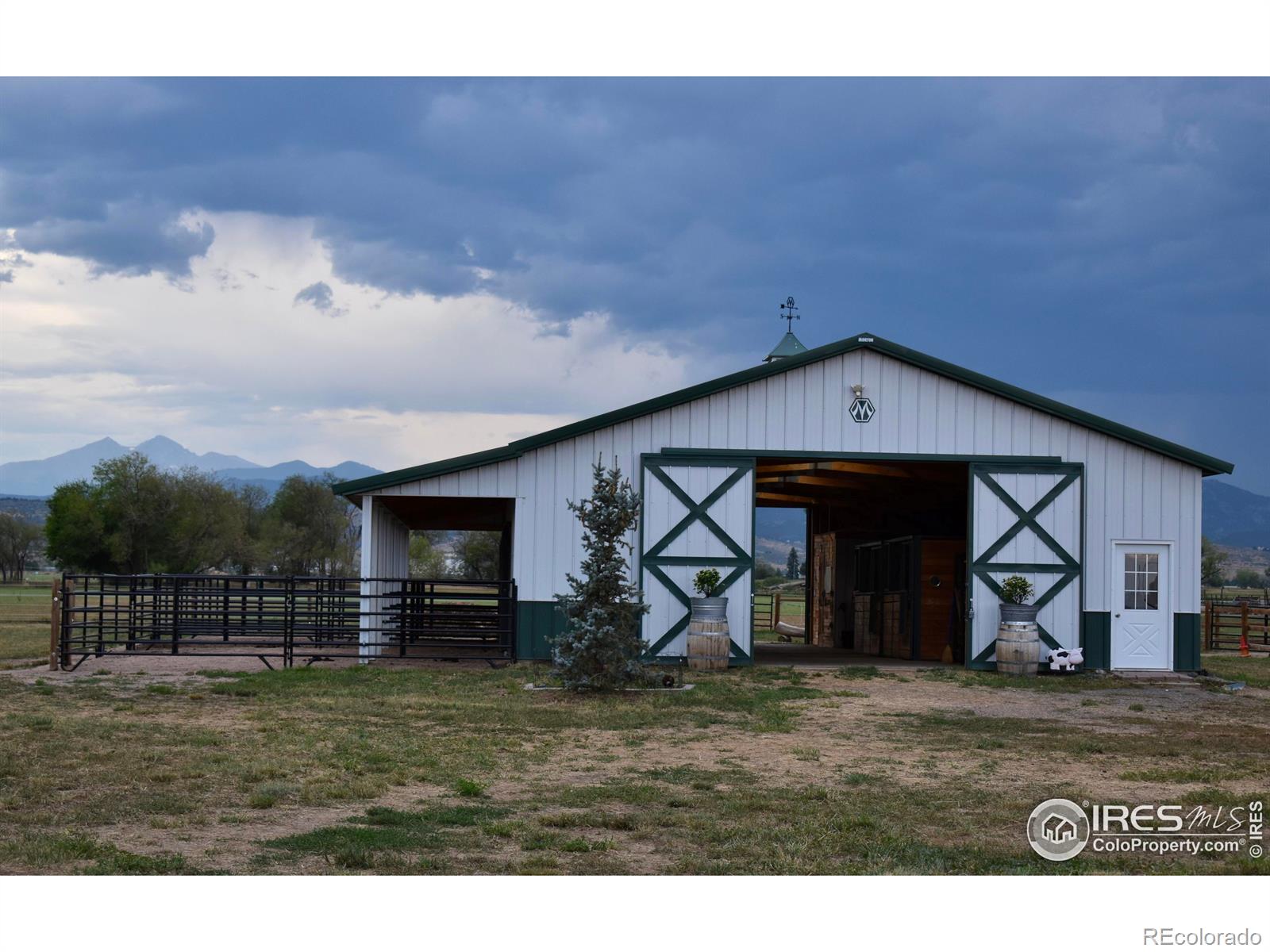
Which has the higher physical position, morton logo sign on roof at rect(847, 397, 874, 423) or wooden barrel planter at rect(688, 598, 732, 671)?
morton logo sign on roof at rect(847, 397, 874, 423)

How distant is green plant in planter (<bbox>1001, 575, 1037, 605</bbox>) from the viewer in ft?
57.3

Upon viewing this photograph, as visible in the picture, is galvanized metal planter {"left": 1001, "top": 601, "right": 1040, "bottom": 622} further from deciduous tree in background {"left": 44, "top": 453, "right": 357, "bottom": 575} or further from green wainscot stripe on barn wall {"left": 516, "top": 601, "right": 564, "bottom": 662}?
deciduous tree in background {"left": 44, "top": 453, "right": 357, "bottom": 575}

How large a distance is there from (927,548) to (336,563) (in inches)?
2417

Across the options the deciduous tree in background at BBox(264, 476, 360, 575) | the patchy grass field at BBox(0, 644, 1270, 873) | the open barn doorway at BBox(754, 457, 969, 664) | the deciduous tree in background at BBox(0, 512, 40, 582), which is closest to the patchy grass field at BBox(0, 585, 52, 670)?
the patchy grass field at BBox(0, 644, 1270, 873)

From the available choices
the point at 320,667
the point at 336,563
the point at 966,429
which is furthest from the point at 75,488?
the point at 966,429

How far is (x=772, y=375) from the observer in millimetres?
17734

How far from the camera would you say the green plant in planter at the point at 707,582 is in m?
17.0

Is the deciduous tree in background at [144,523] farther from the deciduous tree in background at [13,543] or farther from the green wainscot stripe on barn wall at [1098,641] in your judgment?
the green wainscot stripe on barn wall at [1098,641]

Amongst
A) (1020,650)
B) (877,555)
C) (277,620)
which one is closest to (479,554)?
(877,555)

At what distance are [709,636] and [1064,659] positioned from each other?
5022 mm

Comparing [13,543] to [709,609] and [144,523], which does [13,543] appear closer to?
[144,523]

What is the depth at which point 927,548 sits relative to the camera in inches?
806

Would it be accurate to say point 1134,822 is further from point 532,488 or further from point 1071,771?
point 532,488

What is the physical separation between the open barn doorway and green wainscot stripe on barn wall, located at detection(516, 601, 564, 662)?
3.75 meters
